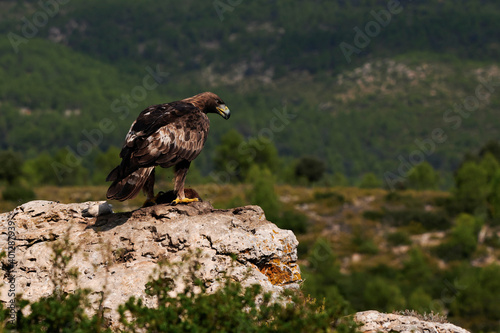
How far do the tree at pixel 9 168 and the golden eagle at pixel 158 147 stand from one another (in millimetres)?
74983

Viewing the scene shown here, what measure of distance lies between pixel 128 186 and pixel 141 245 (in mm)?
939

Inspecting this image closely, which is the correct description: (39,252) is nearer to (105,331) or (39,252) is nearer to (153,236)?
(153,236)

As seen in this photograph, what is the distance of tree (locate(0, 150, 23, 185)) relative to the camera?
80.3 meters

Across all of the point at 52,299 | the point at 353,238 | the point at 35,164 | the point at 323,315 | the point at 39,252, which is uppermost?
the point at 323,315

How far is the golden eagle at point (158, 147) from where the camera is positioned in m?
9.98

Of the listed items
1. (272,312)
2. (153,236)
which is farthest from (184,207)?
(272,312)

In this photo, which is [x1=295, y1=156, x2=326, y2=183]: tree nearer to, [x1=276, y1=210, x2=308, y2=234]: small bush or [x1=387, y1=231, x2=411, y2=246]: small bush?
[x1=276, y1=210, x2=308, y2=234]: small bush

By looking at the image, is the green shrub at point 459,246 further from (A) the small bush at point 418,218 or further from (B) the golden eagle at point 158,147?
(B) the golden eagle at point 158,147

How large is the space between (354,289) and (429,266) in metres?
12.2

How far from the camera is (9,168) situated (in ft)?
264

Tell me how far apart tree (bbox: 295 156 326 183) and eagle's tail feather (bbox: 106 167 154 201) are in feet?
313

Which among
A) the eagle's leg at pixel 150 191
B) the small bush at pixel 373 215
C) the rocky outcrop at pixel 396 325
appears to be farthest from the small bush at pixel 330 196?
Answer: the rocky outcrop at pixel 396 325

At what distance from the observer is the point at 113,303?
28.2 feet

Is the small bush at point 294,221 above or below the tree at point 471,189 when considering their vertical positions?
below
